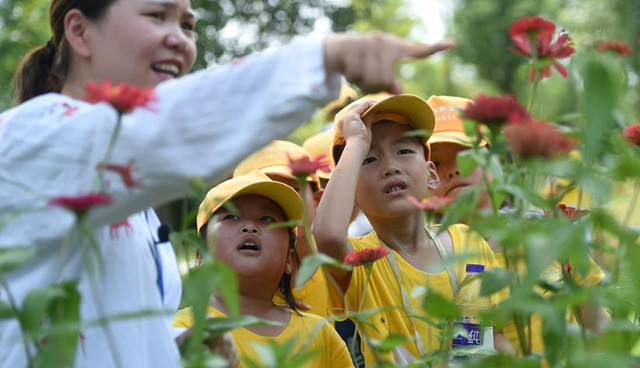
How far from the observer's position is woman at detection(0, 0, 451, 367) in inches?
40.3

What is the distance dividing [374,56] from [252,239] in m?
1.08

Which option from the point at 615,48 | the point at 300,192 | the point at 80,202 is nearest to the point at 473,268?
the point at 300,192

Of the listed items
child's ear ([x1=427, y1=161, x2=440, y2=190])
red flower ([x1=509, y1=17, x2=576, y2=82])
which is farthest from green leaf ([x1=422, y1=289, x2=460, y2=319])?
child's ear ([x1=427, y1=161, x2=440, y2=190])

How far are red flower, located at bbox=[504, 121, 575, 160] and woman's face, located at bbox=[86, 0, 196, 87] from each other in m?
0.64

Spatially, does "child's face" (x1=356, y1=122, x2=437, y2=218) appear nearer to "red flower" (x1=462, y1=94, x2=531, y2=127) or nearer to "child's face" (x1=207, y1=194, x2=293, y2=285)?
"child's face" (x1=207, y1=194, x2=293, y2=285)

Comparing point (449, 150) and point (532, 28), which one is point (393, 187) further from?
point (532, 28)

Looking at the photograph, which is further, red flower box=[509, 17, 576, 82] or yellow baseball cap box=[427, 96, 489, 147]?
yellow baseball cap box=[427, 96, 489, 147]

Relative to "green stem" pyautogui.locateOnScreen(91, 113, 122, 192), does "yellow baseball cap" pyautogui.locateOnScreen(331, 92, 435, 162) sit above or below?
below

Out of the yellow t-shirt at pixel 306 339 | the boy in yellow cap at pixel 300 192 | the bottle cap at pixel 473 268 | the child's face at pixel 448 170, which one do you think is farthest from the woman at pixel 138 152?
the child's face at pixel 448 170

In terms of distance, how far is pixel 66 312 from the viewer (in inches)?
35.8

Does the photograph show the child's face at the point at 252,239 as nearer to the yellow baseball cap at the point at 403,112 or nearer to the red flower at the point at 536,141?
the yellow baseball cap at the point at 403,112

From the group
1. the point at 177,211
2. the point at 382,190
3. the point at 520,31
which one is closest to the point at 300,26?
the point at 177,211

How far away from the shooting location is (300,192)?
2.38 m

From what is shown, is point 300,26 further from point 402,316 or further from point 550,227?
point 550,227
